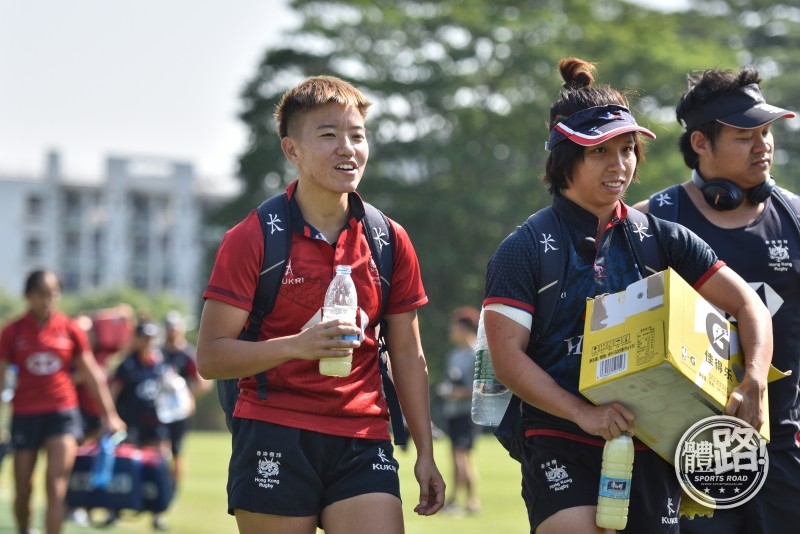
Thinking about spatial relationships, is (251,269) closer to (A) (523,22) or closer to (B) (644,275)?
(B) (644,275)

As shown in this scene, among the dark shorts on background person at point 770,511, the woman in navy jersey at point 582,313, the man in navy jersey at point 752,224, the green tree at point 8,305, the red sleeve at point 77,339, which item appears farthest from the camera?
the green tree at point 8,305

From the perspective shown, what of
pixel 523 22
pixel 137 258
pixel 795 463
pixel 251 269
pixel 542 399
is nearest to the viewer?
pixel 542 399

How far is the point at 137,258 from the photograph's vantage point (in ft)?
423

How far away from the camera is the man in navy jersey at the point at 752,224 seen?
562cm

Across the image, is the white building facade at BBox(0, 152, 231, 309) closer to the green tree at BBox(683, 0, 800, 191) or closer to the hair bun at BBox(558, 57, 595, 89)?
the green tree at BBox(683, 0, 800, 191)

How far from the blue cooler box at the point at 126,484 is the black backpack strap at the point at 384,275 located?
7.77 m

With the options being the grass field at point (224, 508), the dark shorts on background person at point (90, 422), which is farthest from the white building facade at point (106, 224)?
the dark shorts on background person at point (90, 422)

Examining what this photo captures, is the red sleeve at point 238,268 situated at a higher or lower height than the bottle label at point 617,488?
higher

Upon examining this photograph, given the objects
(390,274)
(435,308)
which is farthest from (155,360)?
(435,308)

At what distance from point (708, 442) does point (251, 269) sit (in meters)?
1.76

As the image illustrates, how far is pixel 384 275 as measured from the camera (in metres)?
5.38

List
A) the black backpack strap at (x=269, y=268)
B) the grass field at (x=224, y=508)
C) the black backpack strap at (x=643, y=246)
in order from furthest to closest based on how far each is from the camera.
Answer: the grass field at (x=224, y=508) → the black backpack strap at (x=269, y=268) → the black backpack strap at (x=643, y=246)

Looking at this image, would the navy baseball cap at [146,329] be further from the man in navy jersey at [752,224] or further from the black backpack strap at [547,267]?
the black backpack strap at [547,267]

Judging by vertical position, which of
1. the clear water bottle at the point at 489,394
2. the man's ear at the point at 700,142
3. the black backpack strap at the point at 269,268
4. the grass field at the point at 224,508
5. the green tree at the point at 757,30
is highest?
the green tree at the point at 757,30
